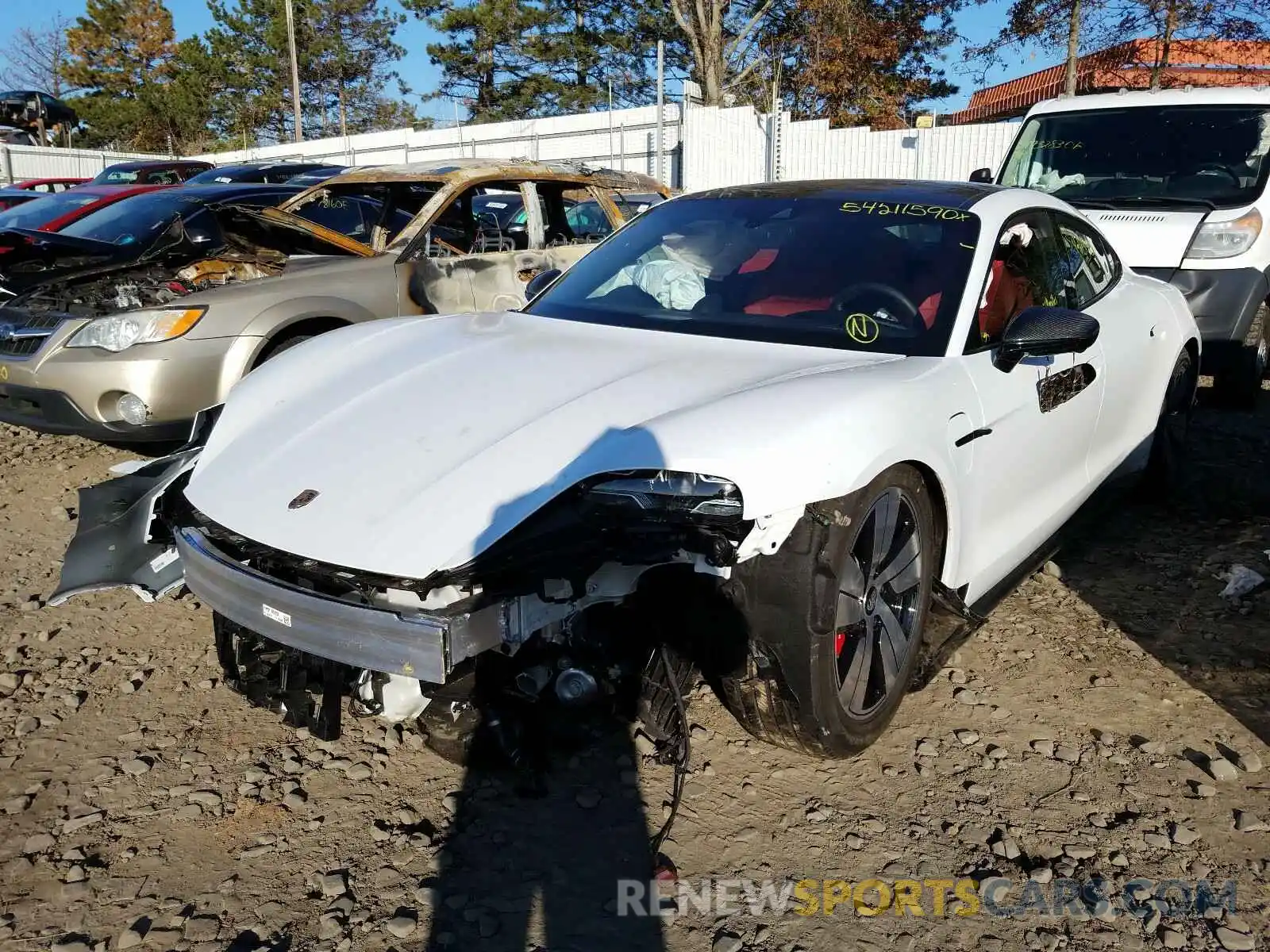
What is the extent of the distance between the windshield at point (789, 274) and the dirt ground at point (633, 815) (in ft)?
3.92

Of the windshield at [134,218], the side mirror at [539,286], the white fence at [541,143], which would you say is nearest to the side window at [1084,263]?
the side mirror at [539,286]

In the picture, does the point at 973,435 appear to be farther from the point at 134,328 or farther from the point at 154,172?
the point at 154,172

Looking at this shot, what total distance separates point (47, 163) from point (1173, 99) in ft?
95.5

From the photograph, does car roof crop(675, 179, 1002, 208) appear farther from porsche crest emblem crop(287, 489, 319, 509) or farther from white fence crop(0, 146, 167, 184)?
white fence crop(0, 146, 167, 184)

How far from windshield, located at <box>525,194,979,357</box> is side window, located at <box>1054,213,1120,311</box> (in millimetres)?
808

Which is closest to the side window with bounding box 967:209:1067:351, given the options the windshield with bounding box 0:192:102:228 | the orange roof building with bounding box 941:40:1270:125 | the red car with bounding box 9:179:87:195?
the windshield with bounding box 0:192:102:228

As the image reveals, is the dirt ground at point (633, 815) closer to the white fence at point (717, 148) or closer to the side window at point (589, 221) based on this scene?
the side window at point (589, 221)

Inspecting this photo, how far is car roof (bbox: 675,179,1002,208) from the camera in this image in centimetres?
360

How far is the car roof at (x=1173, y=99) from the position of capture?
6969mm

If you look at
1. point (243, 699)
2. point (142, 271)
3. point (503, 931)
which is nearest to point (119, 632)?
point (243, 699)

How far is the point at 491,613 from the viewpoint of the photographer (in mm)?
2262

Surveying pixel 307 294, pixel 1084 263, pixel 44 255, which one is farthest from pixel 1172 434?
pixel 44 255

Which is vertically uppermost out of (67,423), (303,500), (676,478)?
(676,478)

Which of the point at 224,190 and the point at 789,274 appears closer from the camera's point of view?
the point at 789,274
